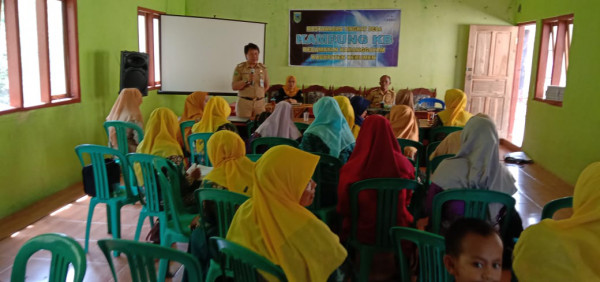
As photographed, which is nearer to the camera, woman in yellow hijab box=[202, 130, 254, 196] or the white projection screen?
woman in yellow hijab box=[202, 130, 254, 196]

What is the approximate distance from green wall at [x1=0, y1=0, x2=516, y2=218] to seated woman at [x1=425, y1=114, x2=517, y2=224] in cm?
378

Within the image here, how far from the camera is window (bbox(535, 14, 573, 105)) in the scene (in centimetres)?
648

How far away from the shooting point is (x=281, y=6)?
8695 millimetres

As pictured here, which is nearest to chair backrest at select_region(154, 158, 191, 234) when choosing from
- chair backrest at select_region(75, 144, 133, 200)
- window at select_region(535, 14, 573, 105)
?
chair backrest at select_region(75, 144, 133, 200)

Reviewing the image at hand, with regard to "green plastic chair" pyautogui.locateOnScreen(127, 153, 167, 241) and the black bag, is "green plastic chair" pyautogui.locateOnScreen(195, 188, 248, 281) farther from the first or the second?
the black bag

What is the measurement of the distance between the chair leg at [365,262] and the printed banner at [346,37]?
6.43 m

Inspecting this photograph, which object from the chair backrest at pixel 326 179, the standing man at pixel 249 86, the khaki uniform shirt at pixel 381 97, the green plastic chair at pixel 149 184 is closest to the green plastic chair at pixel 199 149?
the green plastic chair at pixel 149 184

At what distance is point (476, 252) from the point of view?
1.55 m

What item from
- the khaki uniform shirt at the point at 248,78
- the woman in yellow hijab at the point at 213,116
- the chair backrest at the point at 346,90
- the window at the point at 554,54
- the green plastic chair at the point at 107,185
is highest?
the window at the point at 554,54

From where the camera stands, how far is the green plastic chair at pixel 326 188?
121 inches

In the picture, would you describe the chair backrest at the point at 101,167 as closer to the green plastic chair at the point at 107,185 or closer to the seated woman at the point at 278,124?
the green plastic chair at the point at 107,185

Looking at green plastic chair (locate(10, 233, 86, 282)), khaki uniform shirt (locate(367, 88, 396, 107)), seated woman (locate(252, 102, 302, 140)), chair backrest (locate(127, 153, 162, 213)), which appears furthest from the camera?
khaki uniform shirt (locate(367, 88, 396, 107))

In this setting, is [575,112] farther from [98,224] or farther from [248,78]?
[98,224]

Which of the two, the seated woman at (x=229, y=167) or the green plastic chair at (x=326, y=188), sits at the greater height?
the seated woman at (x=229, y=167)
